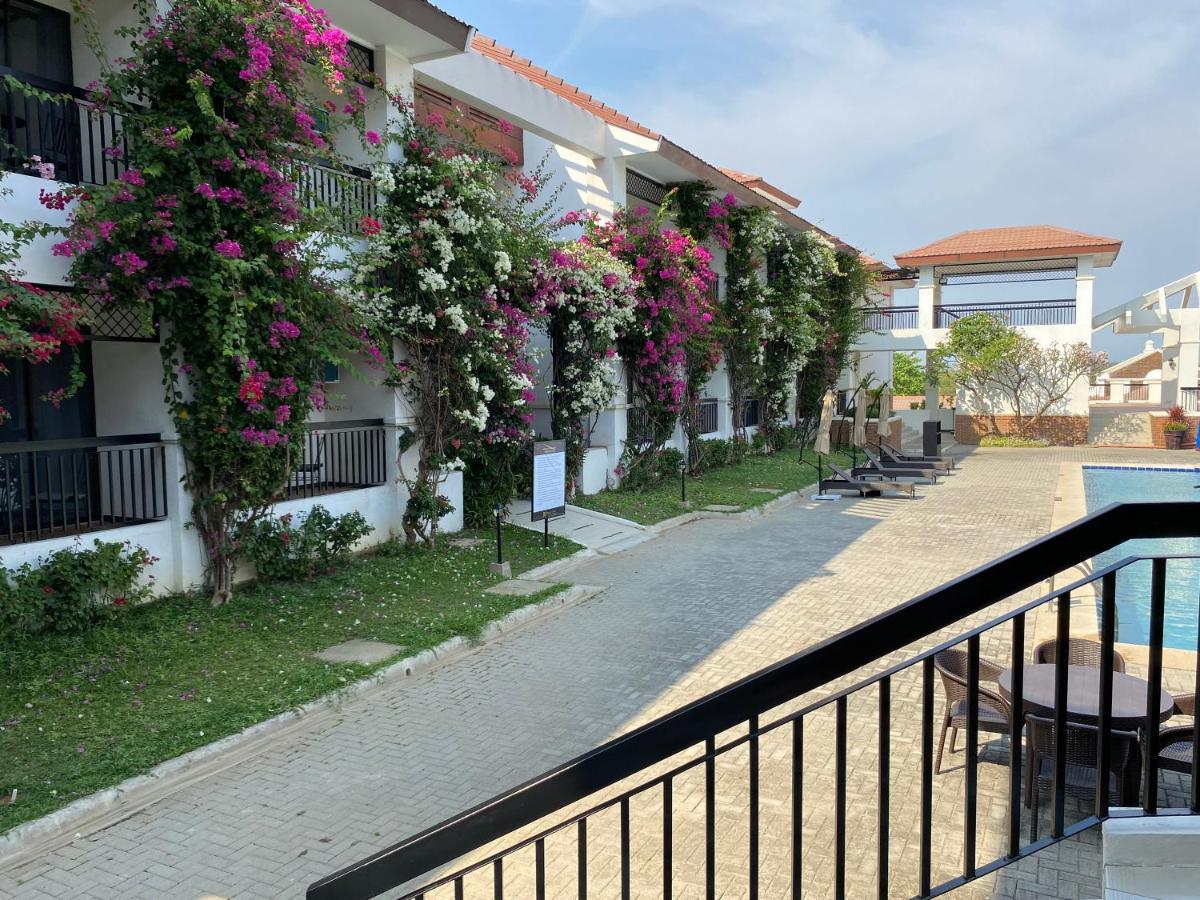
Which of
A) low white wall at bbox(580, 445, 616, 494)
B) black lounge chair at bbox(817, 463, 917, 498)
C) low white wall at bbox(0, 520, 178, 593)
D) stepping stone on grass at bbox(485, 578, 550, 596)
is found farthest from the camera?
black lounge chair at bbox(817, 463, 917, 498)

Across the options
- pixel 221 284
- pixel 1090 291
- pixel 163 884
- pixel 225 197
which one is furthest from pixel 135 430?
pixel 1090 291

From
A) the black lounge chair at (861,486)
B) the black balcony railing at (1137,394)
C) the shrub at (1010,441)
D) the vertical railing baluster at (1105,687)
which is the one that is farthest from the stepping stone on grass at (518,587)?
the black balcony railing at (1137,394)

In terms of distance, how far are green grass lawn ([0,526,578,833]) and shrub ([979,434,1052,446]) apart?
76.9 ft

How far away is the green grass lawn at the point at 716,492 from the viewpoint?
13.9m

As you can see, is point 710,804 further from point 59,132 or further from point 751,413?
point 751,413

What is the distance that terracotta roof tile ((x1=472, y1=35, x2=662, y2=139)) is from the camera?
591 inches

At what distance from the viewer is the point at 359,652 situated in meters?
7.04

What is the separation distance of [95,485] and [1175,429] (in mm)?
28959

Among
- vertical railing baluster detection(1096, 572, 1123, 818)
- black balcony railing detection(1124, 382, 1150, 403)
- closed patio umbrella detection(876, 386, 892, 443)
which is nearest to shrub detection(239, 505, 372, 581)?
vertical railing baluster detection(1096, 572, 1123, 818)

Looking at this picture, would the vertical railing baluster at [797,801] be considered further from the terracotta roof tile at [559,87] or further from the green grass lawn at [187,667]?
the terracotta roof tile at [559,87]

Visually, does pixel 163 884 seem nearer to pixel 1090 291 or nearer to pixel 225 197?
pixel 225 197

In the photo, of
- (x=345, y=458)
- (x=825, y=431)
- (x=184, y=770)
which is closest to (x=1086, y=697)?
(x=184, y=770)

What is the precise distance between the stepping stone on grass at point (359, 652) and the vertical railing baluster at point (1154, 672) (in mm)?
5614

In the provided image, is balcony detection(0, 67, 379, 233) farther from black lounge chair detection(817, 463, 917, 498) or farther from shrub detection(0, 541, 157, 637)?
black lounge chair detection(817, 463, 917, 498)
